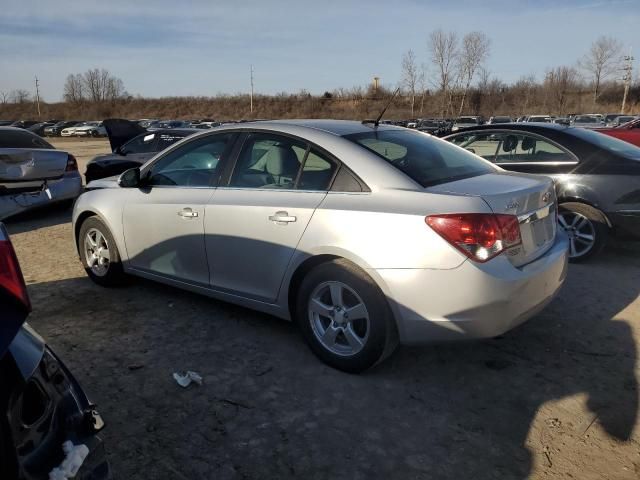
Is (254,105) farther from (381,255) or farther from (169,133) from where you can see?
(381,255)

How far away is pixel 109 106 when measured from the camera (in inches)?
3452

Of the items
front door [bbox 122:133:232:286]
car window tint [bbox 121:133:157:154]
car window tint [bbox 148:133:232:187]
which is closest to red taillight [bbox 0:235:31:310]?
front door [bbox 122:133:232:286]

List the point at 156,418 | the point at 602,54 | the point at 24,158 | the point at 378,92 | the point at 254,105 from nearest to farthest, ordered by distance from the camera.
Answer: the point at 156,418
the point at 24,158
the point at 602,54
the point at 378,92
the point at 254,105

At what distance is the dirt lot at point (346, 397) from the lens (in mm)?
2566

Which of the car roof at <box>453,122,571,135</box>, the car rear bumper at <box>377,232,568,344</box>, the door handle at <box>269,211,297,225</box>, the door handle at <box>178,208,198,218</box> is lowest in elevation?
the car rear bumper at <box>377,232,568,344</box>

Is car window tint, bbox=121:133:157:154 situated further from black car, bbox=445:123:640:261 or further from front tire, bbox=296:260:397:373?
front tire, bbox=296:260:397:373

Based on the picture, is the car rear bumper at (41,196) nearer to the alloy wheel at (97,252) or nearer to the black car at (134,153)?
the black car at (134,153)

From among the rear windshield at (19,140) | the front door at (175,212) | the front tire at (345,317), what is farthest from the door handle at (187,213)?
the rear windshield at (19,140)

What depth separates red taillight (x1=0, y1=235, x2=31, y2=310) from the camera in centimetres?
158

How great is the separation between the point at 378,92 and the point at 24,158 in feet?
228

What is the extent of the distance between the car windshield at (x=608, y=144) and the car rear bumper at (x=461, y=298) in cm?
344

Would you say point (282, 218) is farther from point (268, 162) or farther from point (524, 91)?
point (524, 91)

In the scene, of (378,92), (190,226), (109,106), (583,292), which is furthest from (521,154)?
(109,106)

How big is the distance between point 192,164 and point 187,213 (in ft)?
1.90
